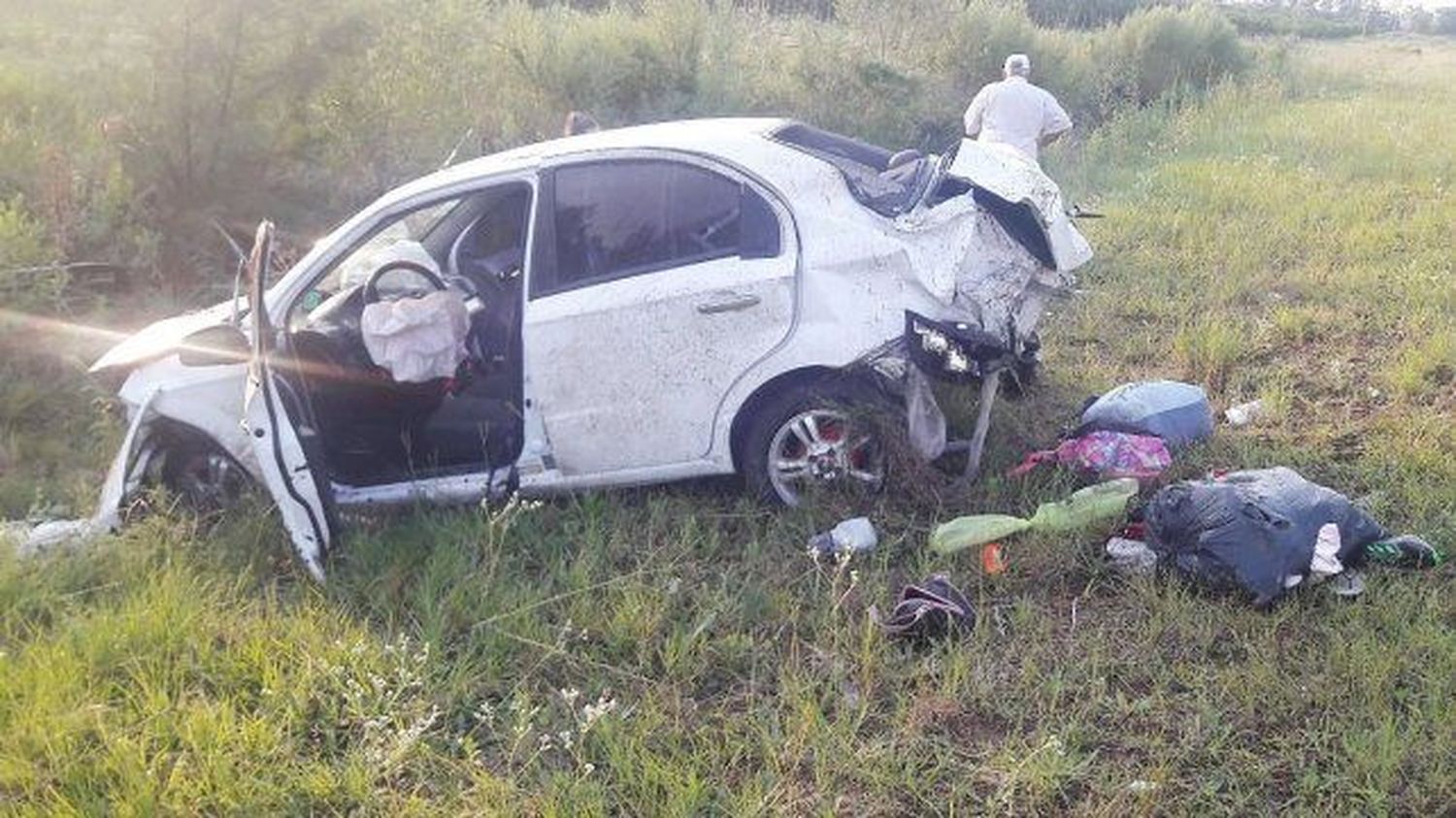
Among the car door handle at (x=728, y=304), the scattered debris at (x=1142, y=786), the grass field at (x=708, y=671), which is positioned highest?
the car door handle at (x=728, y=304)

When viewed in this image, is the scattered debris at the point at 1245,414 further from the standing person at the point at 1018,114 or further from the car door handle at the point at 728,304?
the standing person at the point at 1018,114

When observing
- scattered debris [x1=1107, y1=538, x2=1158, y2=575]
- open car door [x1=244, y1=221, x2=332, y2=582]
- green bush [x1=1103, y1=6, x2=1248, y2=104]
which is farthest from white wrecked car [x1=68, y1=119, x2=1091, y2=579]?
green bush [x1=1103, y1=6, x2=1248, y2=104]

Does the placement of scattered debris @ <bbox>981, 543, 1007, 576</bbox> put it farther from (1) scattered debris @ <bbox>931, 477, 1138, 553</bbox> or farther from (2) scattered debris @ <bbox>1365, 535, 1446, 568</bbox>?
(2) scattered debris @ <bbox>1365, 535, 1446, 568</bbox>

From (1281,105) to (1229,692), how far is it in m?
17.2

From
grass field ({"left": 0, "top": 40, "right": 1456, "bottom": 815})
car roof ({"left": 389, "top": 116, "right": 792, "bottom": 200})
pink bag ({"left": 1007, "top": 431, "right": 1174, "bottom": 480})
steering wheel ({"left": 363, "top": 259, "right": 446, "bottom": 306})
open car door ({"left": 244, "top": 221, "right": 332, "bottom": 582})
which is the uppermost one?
car roof ({"left": 389, "top": 116, "right": 792, "bottom": 200})

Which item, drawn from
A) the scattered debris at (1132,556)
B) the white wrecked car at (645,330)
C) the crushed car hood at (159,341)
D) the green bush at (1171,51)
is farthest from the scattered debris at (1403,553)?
the green bush at (1171,51)

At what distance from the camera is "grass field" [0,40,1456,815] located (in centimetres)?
335

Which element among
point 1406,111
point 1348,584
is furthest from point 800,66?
point 1348,584

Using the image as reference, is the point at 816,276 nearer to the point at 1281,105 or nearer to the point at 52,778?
the point at 52,778

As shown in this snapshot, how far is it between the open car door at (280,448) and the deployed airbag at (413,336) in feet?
1.49

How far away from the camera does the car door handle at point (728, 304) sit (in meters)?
4.66

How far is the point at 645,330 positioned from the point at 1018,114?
6.32m

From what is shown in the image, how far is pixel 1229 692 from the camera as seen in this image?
12.1 feet

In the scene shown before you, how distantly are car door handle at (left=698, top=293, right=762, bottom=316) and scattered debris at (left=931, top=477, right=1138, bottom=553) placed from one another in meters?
1.17
